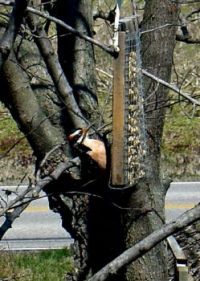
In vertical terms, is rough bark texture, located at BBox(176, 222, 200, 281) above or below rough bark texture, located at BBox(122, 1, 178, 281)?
below

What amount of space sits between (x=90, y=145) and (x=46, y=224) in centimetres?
881

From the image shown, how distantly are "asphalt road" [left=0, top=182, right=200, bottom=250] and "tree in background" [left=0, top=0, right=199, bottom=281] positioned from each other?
16.0 ft

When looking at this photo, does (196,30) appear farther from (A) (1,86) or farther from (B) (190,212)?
(B) (190,212)

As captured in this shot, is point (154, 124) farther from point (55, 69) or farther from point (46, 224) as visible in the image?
point (46, 224)

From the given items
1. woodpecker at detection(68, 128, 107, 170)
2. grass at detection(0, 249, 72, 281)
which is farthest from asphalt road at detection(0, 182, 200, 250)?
woodpecker at detection(68, 128, 107, 170)

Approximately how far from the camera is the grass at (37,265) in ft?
28.1

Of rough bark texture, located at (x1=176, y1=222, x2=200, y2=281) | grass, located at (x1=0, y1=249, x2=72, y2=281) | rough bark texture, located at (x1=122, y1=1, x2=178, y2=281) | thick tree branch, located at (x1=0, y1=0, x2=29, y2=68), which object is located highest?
thick tree branch, located at (x1=0, y1=0, x2=29, y2=68)

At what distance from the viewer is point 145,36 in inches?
228

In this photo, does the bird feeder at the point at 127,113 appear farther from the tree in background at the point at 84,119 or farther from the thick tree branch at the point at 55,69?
the thick tree branch at the point at 55,69

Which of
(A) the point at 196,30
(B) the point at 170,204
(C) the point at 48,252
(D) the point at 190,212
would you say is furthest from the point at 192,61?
(D) the point at 190,212

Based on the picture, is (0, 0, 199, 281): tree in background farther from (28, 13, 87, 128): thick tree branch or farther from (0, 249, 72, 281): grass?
(0, 249, 72, 281): grass

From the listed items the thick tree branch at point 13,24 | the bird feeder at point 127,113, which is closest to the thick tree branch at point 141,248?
the thick tree branch at point 13,24

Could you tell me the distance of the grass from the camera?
8562 millimetres

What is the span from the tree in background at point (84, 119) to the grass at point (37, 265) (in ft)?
8.58
